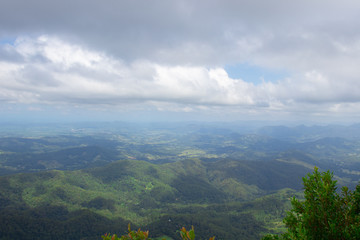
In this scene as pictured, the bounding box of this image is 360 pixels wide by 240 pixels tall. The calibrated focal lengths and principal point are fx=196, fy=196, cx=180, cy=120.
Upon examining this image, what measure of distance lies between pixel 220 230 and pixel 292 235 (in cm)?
21342

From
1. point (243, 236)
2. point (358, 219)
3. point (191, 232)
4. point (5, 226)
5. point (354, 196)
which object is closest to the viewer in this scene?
point (191, 232)

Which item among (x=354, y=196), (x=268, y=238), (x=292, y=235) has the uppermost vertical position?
(x=354, y=196)

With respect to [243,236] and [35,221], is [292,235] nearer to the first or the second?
[243,236]

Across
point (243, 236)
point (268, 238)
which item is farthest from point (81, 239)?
point (268, 238)

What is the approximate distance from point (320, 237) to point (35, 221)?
235840 millimetres

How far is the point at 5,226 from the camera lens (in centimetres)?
16300

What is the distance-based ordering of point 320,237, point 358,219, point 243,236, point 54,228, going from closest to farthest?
point 358,219
point 320,237
point 54,228
point 243,236

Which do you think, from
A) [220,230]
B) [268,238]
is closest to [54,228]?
[220,230]

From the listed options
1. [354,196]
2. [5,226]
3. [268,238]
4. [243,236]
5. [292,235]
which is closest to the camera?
[292,235]

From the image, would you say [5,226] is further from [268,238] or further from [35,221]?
[268,238]

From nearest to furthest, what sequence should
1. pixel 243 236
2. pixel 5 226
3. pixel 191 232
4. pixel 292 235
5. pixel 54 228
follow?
pixel 191 232, pixel 292 235, pixel 5 226, pixel 54 228, pixel 243 236

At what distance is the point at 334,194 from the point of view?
1410 cm

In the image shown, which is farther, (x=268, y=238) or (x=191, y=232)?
(x=268, y=238)

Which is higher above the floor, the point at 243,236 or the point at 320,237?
the point at 320,237
